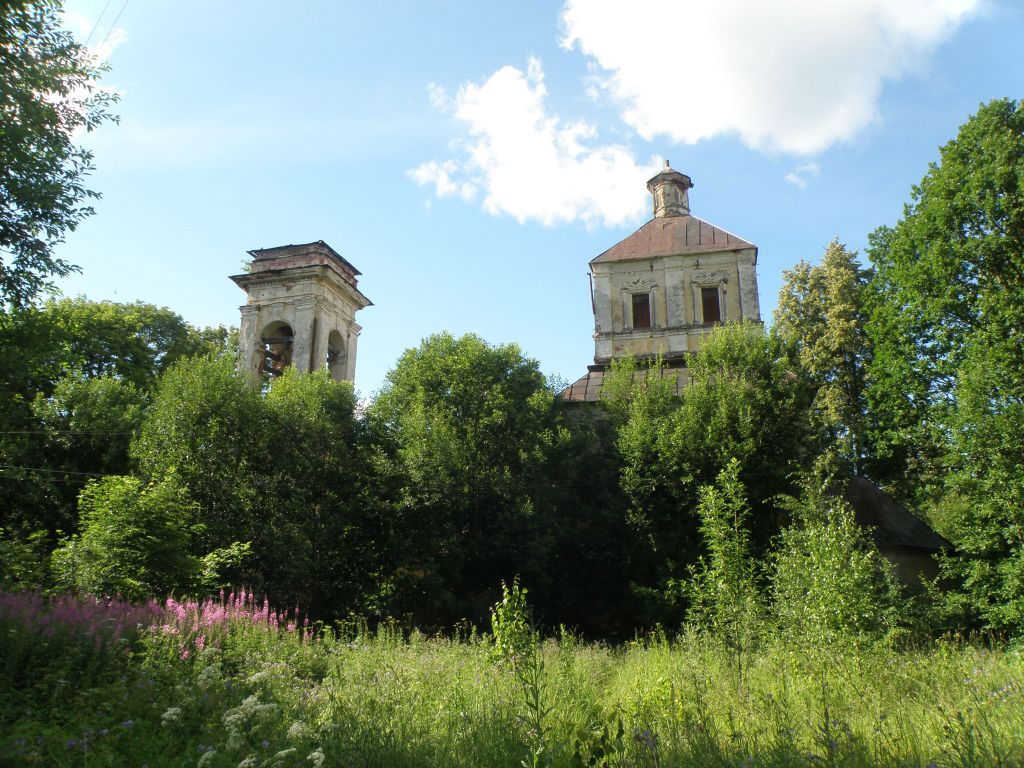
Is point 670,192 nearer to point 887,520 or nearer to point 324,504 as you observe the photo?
point 887,520

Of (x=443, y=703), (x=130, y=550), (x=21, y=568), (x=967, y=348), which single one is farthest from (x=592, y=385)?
(x=443, y=703)

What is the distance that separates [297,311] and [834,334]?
1854cm

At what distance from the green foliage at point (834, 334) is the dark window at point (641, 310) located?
456 centimetres

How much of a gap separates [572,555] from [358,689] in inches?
467

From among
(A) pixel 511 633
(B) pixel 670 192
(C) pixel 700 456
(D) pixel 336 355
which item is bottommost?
(A) pixel 511 633

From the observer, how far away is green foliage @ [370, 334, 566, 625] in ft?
56.9

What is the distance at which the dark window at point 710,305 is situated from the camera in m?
25.9

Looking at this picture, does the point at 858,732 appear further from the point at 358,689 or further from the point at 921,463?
the point at 921,463

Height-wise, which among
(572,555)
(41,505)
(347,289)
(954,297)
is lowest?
(572,555)

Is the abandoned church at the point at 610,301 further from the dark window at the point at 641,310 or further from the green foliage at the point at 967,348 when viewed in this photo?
the green foliage at the point at 967,348

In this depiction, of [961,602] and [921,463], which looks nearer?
[961,602]

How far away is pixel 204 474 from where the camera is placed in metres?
16.2

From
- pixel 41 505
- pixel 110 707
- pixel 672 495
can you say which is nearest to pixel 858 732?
pixel 110 707

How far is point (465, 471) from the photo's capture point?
18047mm
